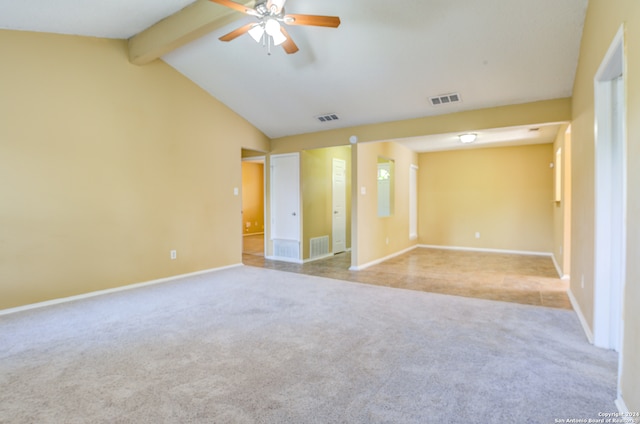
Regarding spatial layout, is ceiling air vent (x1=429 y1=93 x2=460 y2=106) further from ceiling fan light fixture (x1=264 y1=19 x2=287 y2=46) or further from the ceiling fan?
ceiling fan light fixture (x1=264 y1=19 x2=287 y2=46)

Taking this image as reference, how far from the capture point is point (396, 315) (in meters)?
3.30

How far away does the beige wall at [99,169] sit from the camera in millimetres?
3461

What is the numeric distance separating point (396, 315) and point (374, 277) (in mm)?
1713

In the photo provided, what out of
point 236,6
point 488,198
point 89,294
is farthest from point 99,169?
point 488,198

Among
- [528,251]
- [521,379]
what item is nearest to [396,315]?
[521,379]

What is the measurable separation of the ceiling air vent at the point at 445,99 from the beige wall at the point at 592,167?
4.00 ft

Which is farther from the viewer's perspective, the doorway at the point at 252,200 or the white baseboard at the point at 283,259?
the doorway at the point at 252,200

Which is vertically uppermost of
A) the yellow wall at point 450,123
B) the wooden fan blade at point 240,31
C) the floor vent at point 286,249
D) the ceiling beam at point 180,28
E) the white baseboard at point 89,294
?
the ceiling beam at point 180,28

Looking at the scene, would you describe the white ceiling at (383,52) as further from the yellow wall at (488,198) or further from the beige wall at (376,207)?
the yellow wall at (488,198)

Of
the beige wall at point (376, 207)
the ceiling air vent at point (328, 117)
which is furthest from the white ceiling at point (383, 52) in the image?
the beige wall at point (376, 207)

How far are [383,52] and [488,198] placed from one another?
535cm

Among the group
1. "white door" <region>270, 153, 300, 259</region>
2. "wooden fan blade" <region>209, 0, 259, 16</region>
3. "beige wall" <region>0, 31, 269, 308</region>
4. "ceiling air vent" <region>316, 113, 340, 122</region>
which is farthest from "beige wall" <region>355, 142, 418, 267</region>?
"wooden fan blade" <region>209, 0, 259, 16</region>

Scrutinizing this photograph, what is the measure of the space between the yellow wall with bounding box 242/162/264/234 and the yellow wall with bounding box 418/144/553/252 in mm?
5382

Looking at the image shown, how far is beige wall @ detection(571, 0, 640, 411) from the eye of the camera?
162 cm
